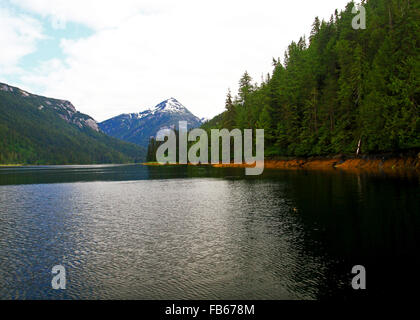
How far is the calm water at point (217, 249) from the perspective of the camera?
1075cm

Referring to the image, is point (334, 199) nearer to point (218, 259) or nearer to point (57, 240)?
point (218, 259)

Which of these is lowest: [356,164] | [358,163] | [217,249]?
[217,249]

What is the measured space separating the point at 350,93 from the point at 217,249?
69724mm

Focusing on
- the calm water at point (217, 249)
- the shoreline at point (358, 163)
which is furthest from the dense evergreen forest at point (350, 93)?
the calm water at point (217, 249)

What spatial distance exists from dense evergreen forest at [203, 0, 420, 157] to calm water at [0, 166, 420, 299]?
36656mm

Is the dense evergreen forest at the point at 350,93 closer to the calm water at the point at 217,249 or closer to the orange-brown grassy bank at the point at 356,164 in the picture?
the orange-brown grassy bank at the point at 356,164

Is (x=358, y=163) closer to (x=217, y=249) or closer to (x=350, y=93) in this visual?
(x=350, y=93)

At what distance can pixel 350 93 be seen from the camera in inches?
2795

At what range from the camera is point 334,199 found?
28922 millimetres

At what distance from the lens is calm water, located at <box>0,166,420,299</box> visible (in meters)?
10.8

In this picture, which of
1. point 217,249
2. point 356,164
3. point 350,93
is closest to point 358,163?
point 356,164

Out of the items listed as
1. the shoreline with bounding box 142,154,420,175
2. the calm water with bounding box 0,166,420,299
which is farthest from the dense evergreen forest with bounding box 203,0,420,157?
the calm water with bounding box 0,166,420,299

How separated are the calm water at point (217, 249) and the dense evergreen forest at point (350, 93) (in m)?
36.7

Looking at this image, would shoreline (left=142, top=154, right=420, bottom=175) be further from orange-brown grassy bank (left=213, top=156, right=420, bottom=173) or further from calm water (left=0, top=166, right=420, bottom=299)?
calm water (left=0, top=166, right=420, bottom=299)
